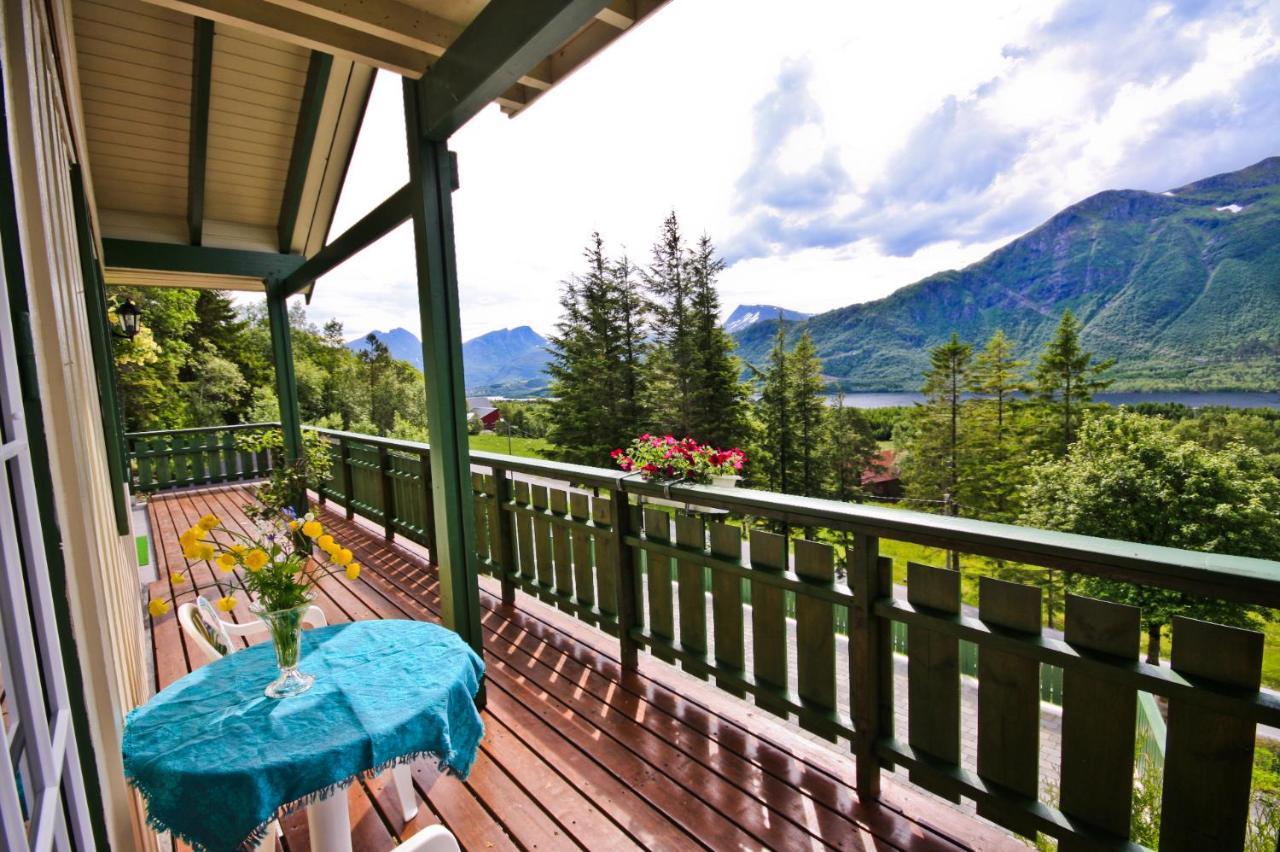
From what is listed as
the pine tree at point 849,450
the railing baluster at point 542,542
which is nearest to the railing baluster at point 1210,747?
the railing baluster at point 542,542

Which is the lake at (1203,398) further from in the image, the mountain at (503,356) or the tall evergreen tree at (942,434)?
the mountain at (503,356)

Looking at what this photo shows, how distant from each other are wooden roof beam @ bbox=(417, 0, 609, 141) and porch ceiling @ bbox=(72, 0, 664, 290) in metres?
0.08

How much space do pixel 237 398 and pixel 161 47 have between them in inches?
877

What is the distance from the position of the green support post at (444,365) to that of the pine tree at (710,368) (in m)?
25.7

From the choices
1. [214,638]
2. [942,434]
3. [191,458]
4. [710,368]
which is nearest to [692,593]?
[214,638]

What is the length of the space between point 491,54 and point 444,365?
119cm

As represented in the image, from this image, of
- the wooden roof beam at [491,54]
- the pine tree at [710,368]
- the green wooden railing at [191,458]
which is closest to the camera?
the wooden roof beam at [491,54]

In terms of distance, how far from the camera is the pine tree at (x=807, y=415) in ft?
104

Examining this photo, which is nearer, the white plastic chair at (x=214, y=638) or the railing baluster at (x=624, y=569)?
the white plastic chair at (x=214, y=638)

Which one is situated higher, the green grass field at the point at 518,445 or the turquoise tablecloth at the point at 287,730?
the turquoise tablecloth at the point at 287,730

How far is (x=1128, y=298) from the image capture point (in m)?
64.8

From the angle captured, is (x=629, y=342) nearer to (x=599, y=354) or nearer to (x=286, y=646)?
(x=599, y=354)

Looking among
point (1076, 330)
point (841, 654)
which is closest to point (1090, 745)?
point (841, 654)

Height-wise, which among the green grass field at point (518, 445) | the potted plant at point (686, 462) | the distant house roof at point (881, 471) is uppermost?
the potted plant at point (686, 462)
